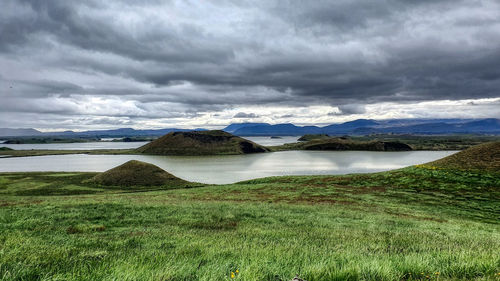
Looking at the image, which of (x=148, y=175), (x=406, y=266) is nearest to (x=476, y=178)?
(x=406, y=266)

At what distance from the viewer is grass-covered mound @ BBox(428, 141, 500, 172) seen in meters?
52.0

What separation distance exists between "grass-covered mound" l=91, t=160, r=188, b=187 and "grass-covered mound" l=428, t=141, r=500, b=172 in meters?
64.7

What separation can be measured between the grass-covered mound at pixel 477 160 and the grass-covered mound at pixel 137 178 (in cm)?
6473

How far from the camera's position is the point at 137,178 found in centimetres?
7381

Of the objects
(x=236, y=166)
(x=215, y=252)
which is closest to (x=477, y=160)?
(x=215, y=252)

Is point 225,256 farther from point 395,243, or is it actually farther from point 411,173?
point 411,173

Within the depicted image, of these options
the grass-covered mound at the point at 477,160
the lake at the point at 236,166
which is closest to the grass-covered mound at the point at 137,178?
the lake at the point at 236,166

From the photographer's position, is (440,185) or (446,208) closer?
(446,208)

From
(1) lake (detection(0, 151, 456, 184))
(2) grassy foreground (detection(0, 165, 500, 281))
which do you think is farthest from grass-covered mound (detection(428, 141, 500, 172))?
(2) grassy foreground (detection(0, 165, 500, 281))

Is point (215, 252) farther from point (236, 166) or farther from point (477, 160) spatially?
point (236, 166)

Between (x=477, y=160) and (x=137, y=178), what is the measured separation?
278ft

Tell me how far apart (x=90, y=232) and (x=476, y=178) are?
5949cm

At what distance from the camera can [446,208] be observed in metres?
30.3

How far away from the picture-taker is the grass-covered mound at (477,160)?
51969mm
